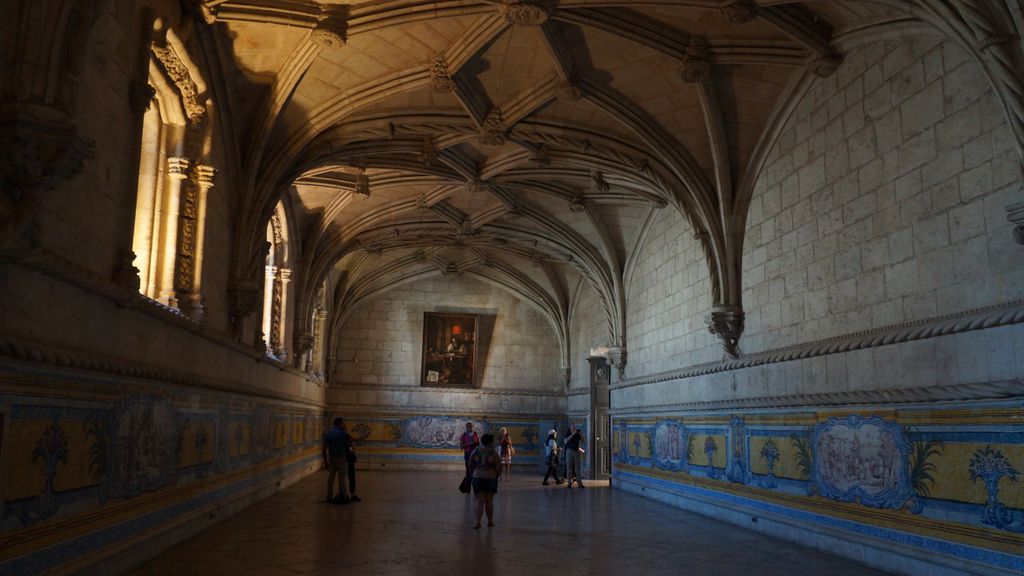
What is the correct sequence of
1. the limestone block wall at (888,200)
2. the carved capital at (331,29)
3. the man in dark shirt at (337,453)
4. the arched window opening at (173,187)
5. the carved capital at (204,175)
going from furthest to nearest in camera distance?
the man in dark shirt at (337,453) → the carved capital at (204,175) → the carved capital at (331,29) → the arched window opening at (173,187) → the limestone block wall at (888,200)

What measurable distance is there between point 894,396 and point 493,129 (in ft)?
21.8

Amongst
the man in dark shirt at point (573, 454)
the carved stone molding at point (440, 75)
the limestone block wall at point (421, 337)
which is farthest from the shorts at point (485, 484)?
the limestone block wall at point (421, 337)

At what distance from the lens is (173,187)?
8.25 m

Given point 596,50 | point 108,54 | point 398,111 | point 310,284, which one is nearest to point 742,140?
point 596,50

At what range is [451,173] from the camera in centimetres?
1412

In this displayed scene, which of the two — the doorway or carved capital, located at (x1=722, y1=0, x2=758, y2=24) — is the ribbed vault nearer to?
carved capital, located at (x1=722, y1=0, x2=758, y2=24)

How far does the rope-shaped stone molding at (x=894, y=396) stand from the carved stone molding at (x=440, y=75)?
5.56 meters

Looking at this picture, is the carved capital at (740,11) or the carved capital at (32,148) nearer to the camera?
the carved capital at (32,148)

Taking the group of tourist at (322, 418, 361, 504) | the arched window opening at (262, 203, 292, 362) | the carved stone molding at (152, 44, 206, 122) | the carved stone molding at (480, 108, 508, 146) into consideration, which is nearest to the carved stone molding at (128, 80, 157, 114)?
the carved stone molding at (152, 44, 206, 122)

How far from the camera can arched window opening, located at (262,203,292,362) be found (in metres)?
14.6

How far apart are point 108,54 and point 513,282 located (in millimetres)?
16756

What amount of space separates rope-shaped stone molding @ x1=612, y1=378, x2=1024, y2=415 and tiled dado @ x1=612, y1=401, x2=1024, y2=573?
81 mm

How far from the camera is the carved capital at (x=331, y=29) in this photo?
8.50 metres

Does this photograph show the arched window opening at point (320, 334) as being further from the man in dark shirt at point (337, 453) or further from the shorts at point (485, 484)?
the shorts at point (485, 484)
